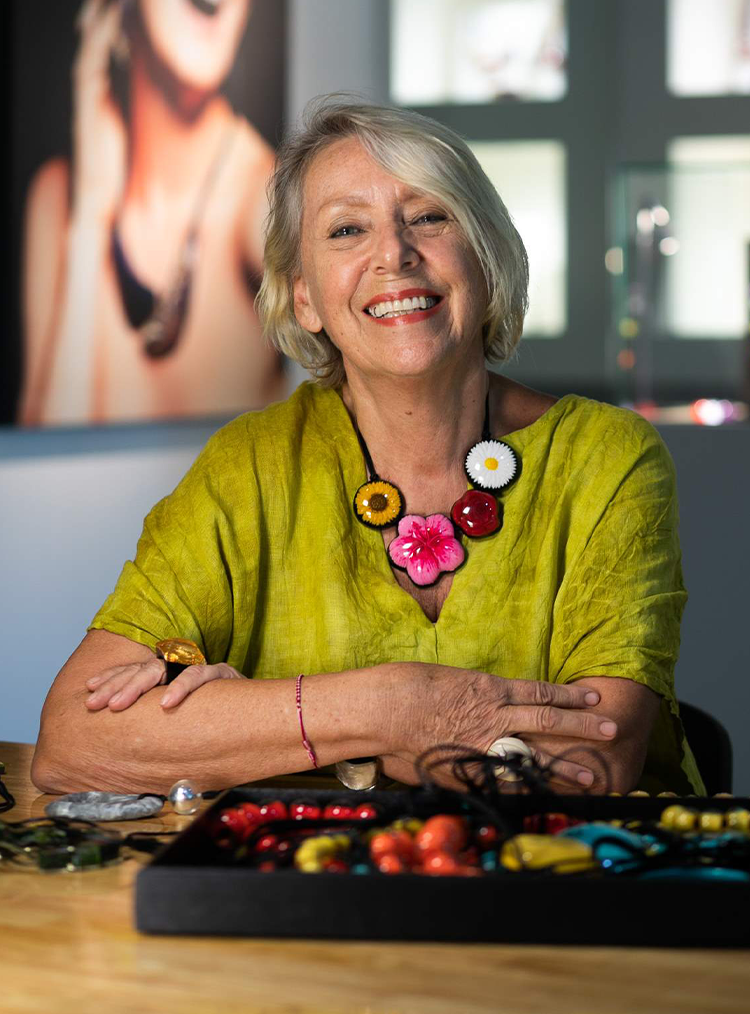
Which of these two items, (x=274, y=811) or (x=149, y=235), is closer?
(x=274, y=811)

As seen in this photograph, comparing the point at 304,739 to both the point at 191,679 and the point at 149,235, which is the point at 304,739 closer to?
the point at 191,679

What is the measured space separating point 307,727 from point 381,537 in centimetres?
52

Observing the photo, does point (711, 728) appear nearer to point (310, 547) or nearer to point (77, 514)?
point (310, 547)

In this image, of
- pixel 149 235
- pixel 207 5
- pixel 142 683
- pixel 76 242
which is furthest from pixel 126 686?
pixel 207 5

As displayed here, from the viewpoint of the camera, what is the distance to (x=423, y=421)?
2.12 metres

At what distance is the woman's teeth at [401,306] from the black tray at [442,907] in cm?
115

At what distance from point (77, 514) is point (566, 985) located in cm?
240

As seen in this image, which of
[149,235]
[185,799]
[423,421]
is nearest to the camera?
[185,799]

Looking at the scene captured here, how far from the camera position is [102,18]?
3.03 m

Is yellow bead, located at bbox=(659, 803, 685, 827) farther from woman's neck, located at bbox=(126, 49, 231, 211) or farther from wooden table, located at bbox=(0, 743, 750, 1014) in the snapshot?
woman's neck, located at bbox=(126, 49, 231, 211)

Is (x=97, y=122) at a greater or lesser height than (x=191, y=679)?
greater

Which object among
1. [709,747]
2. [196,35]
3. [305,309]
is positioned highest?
[196,35]

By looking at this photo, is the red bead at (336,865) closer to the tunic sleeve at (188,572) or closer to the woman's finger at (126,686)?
the woman's finger at (126,686)

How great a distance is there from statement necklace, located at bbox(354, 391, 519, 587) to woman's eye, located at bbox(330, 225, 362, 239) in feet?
1.28
